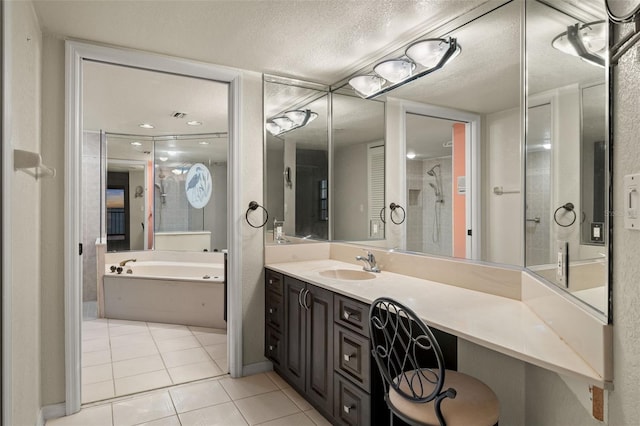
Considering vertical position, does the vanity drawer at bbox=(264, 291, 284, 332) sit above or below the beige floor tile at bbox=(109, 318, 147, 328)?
above

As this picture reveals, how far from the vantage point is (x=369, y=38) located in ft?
7.77

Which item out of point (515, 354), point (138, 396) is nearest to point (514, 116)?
point (515, 354)

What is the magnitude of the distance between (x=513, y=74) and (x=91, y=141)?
5.04 m

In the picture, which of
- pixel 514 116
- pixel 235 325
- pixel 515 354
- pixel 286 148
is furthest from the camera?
pixel 286 148

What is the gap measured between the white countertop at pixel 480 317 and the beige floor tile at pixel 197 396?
0.98 meters

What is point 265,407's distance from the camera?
7.97 feet

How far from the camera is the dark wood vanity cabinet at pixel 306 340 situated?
2165 millimetres

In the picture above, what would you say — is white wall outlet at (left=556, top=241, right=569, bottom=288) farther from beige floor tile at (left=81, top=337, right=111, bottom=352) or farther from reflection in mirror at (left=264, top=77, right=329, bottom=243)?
beige floor tile at (left=81, top=337, right=111, bottom=352)

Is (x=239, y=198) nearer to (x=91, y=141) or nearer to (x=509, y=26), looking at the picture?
(x=509, y=26)

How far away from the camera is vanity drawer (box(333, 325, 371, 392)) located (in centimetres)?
183

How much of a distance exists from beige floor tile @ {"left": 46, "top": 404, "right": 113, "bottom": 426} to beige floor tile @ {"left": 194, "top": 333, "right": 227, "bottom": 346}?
1269 millimetres

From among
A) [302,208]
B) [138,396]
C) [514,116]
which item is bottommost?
[138,396]

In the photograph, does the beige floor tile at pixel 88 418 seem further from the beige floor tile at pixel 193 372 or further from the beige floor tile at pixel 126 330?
the beige floor tile at pixel 126 330

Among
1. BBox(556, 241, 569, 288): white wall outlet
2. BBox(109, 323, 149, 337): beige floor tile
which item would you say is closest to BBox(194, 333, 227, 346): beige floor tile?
BBox(109, 323, 149, 337): beige floor tile
